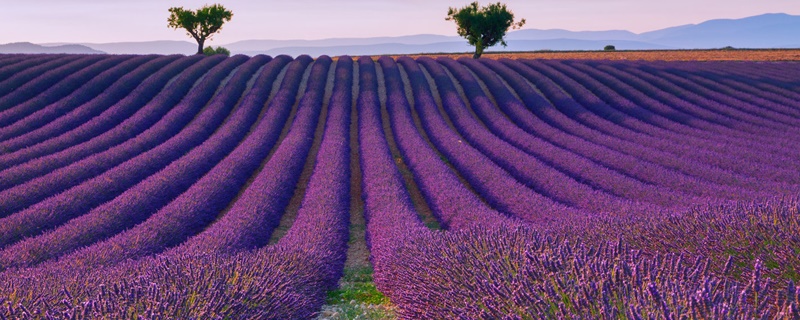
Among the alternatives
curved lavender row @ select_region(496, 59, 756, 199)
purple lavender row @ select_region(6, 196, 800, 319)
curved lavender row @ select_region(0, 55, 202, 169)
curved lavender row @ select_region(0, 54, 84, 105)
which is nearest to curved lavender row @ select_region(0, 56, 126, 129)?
curved lavender row @ select_region(0, 54, 84, 105)

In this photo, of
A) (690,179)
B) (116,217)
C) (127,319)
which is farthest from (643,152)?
(127,319)

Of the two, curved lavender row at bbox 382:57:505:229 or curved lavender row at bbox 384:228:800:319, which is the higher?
curved lavender row at bbox 384:228:800:319

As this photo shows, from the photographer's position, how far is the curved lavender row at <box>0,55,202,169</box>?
39.7ft

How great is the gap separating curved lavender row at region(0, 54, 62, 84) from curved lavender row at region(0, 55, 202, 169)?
4.56m

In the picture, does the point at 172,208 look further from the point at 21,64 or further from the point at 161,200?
the point at 21,64

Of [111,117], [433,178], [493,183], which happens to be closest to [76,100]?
[111,117]

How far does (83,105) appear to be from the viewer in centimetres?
1797

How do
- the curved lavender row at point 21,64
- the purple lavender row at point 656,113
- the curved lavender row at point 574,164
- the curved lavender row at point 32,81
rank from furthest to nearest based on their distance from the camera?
the curved lavender row at point 21,64 → the curved lavender row at point 32,81 → the purple lavender row at point 656,113 → the curved lavender row at point 574,164

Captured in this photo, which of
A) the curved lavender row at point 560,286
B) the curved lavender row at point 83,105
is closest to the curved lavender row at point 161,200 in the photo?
the curved lavender row at point 83,105

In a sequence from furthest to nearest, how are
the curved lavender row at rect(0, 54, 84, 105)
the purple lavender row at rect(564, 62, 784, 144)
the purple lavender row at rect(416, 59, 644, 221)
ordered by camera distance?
1. the curved lavender row at rect(0, 54, 84, 105)
2. the purple lavender row at rect(564, 62, 784, 144)
3. the purple lavender row at rect(416, 59, 644, 221)

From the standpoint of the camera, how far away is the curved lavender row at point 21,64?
21.0 meters

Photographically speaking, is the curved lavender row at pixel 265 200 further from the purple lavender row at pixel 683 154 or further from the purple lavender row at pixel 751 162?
the purple lavender row at pixel 751 162

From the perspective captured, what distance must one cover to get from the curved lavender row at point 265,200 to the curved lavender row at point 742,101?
12662 mm

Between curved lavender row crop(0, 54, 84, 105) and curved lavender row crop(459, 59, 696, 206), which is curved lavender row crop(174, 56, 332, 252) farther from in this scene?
curved lavender row crop(0, 54, 84, 105)
